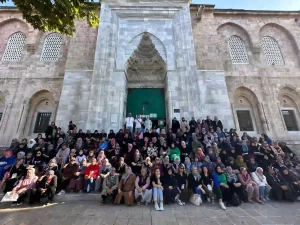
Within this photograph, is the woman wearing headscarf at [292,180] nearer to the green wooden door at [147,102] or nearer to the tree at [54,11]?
the green wooden door at [147,102]

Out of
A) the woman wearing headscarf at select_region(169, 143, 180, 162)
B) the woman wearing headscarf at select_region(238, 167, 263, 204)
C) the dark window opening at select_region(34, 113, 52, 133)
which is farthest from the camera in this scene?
the dark window opening at select_region(34, 113, 52, 133)

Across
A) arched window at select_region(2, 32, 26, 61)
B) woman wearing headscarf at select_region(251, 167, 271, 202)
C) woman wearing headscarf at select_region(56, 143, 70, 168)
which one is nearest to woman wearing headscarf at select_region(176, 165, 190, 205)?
woman wearing headscarf at select_region(251, 167, 271, 202)

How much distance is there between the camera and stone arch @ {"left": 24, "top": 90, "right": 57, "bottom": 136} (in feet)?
40.2

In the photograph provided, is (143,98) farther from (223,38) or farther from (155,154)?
(223,38)

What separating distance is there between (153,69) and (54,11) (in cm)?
765

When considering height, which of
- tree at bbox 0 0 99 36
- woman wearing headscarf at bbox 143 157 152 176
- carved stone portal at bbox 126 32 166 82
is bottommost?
woman wearing headscarf at bbox 143 157 152 176

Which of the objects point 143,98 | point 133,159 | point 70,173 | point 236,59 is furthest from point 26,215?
point 236,59

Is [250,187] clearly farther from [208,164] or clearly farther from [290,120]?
[290,120]

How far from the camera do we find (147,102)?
40.4 feet

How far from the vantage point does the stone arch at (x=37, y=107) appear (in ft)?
40.2

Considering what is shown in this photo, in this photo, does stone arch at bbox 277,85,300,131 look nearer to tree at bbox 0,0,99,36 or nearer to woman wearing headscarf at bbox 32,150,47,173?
tree at bbox 0,0,99,36

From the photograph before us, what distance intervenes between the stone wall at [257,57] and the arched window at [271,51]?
330 mm

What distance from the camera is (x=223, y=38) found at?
15.0 m

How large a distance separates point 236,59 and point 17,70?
17.4m
